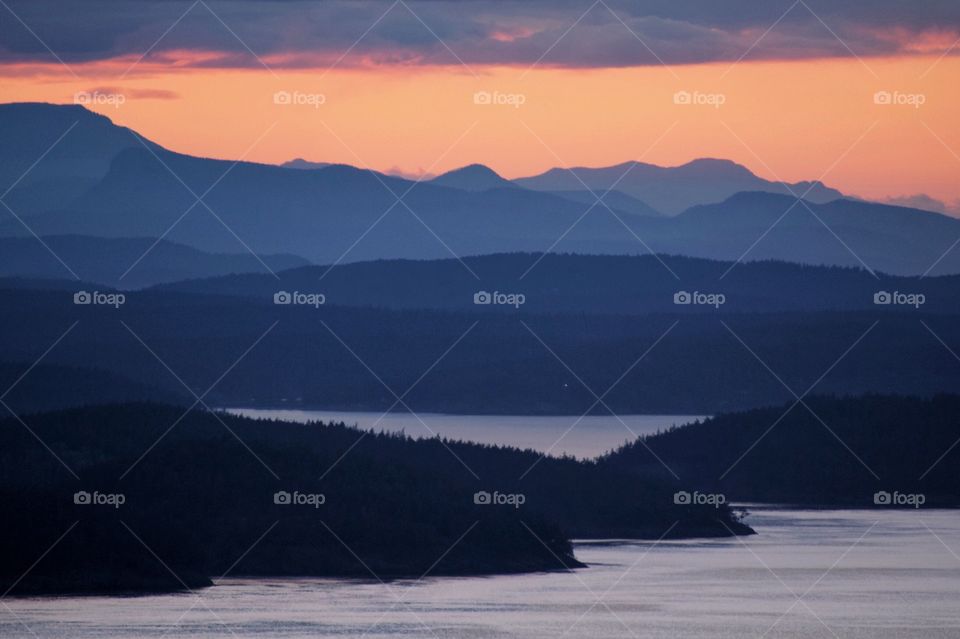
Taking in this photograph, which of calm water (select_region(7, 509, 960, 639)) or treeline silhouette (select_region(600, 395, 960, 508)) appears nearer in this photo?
calm water (select_region(7, 509, 960, 639))

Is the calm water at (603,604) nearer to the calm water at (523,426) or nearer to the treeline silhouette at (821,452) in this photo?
the treeline silhouette at (821,452)

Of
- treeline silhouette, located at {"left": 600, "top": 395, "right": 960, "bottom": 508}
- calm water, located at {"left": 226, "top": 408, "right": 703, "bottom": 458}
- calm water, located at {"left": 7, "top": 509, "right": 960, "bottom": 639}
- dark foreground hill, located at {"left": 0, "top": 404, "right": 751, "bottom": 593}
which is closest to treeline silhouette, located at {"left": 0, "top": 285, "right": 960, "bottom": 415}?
calm water, located at {"left": 226, "top": 408, "right": 703, "bottom": 458}

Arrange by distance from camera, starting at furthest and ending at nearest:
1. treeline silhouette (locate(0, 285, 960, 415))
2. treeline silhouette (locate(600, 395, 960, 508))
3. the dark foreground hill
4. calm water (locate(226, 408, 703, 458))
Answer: treeline silhouette (locate(0, 285, 960, 415)), calm water (locate(226, 408, 703, 458)), treeline silhouette (locate(600, 395, 960, 508)), the dark foreground hill

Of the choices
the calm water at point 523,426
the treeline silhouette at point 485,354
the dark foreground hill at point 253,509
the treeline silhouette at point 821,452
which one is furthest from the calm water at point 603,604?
the treeline silhouette at point 485,354

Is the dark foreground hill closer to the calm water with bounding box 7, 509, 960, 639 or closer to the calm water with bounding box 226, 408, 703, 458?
the calm water with bounding box 7, 509, 960, 639

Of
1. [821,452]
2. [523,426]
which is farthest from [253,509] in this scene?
[523,426]

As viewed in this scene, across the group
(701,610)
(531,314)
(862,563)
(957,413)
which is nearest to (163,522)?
(701,610)
